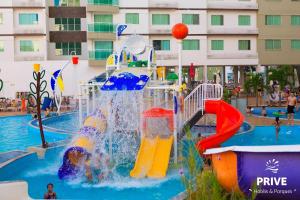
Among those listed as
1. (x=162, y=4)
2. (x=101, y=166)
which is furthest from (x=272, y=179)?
(x=162, y=4)

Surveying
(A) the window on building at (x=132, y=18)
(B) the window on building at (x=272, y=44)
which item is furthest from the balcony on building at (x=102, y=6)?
(B) the window on building at (x=272, y=44)

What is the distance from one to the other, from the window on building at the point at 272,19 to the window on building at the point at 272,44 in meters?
1.64

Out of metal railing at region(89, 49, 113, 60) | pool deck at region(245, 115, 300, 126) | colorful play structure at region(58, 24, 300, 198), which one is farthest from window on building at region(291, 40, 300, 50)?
colorful play structure at region(58, 24, 300, 198)

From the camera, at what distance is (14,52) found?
37.1 m

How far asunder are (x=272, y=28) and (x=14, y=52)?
2266cm

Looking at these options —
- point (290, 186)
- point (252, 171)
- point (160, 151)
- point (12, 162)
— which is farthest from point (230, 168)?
point (12, 162)

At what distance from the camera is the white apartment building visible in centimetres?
3688

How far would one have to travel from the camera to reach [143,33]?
38031mm

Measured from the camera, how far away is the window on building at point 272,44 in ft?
133

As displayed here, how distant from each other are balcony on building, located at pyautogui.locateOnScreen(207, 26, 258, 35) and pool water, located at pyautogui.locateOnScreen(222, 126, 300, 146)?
837 inches

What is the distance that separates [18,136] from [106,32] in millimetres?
18775

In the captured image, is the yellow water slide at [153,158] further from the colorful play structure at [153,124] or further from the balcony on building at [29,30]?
the balcony on building at [29,30]

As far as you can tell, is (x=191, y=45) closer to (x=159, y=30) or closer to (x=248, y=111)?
(x=159, y=30)

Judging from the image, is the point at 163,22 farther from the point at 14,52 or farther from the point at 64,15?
the point at 14,52
